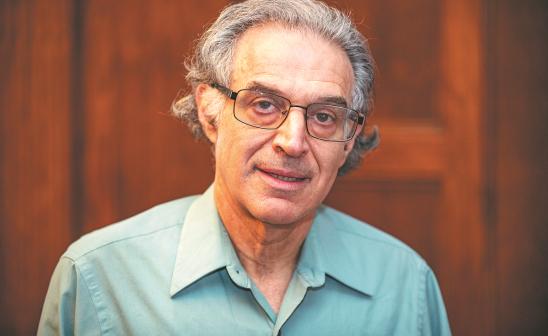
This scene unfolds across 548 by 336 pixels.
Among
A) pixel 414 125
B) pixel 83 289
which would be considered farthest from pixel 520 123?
→ pixel 83 289

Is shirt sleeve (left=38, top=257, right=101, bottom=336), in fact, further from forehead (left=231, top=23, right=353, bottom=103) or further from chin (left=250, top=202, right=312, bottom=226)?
forehead (left=231, top=23, right=353, bottom=103)

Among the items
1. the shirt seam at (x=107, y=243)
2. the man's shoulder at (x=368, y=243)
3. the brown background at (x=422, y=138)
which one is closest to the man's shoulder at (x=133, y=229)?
the shirt seam at (x=107, y=243)

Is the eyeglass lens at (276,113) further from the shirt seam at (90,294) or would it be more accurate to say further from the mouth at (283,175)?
the shirt seam at (90,294)

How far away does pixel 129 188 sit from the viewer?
231 centimetres

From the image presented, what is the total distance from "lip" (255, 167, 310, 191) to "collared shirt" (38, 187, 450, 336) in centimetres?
23

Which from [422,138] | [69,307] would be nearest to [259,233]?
[69,307]

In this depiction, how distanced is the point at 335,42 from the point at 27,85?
122 centimetres

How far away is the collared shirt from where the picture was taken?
151 centimetres

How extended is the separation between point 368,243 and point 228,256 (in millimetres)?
491

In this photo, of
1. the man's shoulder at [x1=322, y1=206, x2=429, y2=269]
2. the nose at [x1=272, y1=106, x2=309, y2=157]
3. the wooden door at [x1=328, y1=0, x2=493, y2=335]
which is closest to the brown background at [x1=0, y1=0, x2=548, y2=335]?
the wooden door at [x1=328, y1=0, x2=493, y2=335]

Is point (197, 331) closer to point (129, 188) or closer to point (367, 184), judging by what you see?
point (129, 188)

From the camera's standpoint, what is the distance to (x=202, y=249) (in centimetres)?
162

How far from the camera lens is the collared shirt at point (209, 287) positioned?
1.51m

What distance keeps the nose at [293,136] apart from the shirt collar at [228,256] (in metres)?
0.32
